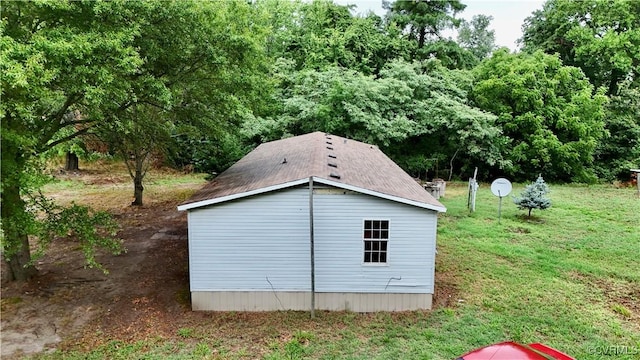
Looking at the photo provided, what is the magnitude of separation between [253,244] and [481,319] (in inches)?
207

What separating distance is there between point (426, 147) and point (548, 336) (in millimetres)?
17025

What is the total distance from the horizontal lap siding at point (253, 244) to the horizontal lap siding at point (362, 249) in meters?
0.39

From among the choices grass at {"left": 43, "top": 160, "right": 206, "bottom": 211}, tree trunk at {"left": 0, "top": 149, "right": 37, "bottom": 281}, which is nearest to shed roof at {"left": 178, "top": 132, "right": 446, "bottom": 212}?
tree trunk at {"left": 0, "top": 149, "right": 37, "bottom": 281}

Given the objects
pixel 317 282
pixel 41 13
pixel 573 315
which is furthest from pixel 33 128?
pixel 573 315

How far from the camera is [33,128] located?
9.27 metres

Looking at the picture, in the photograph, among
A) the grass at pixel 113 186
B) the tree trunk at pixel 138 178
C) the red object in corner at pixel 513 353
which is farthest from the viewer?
the grass at pixel 113 186

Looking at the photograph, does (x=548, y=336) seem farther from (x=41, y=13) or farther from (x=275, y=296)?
(x=41, y=13)

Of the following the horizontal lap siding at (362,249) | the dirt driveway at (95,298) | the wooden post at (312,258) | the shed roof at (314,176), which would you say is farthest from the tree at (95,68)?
the horizontal lap siding at (362,249)

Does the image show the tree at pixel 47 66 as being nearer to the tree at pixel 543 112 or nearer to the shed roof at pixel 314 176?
the shed roof at pixel 314 176

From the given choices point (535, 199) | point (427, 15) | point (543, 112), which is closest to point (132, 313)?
point (535, 199)

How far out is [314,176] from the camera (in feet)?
28.2

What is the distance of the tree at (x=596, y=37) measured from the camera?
26.2 meters

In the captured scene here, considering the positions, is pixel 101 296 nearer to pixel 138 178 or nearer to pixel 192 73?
pixel 192 73

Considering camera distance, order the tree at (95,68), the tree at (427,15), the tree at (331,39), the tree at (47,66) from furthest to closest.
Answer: the tree at (427,15) < the tree at (331,39) < the tree at (95,68) < the tree at (47,66)
